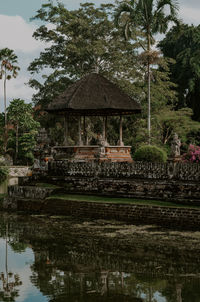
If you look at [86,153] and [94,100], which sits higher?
[94,100]

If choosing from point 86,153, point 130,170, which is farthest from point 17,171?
point 130,170

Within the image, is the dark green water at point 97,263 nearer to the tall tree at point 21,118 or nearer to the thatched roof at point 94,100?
the thatched roof at point 94,100

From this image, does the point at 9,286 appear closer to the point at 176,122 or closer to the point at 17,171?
the point at 176,122

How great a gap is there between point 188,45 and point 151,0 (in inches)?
564

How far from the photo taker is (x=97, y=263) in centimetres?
831

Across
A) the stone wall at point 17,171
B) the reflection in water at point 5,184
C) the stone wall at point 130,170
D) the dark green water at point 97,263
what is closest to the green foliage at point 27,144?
the stone wall at point 17,171

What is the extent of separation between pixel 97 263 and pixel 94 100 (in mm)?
13139

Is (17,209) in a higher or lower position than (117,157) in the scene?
lower

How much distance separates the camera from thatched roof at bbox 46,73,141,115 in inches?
799

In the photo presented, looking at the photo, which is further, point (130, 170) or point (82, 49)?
point (82, 49)

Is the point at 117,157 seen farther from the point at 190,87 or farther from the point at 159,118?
the point at 190,87

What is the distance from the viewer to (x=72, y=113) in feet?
74.9

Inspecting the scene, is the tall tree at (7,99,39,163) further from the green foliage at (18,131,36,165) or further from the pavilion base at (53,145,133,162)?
the pavilion base at (53,145,133,162)

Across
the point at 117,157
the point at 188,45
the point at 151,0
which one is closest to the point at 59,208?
the point at 117,157
